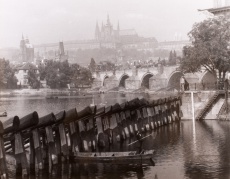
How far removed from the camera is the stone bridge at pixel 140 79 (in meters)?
78.2

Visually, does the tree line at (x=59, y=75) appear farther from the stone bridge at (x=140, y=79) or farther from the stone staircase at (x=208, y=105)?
the stone staircase at (x=208, y=105)

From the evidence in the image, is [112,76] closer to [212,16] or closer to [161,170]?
[212,16]

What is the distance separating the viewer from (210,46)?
35469 mm

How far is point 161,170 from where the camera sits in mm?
16953

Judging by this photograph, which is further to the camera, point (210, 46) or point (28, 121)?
point (210, 46)

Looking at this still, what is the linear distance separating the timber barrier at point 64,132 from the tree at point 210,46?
8328 mm

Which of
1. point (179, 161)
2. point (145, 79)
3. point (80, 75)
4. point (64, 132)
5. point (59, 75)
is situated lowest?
point (179, 161)

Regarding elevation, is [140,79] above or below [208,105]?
above

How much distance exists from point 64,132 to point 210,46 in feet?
67.5

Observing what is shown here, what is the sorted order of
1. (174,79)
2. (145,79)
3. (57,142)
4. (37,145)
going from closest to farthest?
1. (37,145)
2. (57,142)
3. (174,79)
4. (145,79)

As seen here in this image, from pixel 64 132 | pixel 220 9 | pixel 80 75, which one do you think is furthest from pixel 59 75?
pixel 64 132

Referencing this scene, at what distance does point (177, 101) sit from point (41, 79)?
6045 cm

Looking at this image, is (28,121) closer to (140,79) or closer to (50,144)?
(50,144)

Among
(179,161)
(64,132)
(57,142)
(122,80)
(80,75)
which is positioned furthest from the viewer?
(122,80)
